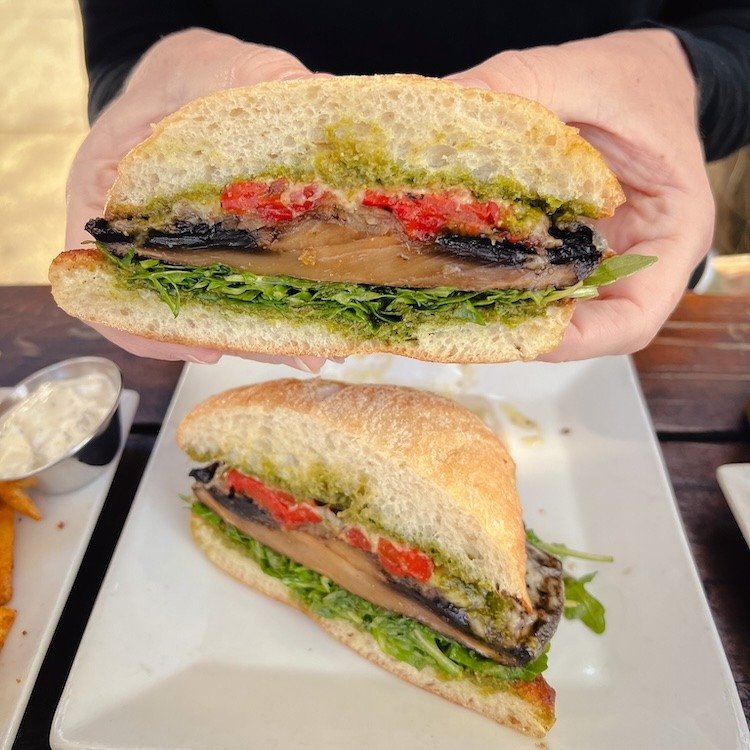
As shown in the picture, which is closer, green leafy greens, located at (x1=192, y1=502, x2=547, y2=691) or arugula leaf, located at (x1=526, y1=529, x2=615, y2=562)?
green leafy greens, located at (x1=192, y1=502, x2=547, y2=691)

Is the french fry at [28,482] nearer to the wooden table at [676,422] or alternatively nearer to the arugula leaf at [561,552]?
the wooden table at [676,422]

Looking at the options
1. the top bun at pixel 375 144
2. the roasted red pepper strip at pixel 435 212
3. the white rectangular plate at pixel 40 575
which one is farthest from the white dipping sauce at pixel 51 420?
the roasted red pepper strip at pixel 435 212

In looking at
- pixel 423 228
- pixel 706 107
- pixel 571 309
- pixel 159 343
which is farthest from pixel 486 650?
pixel 706 107

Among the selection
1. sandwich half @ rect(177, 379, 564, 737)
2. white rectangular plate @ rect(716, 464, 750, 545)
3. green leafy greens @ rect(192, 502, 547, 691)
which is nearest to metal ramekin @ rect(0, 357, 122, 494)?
sandwich half @ rect(177, 379, 564, 737)

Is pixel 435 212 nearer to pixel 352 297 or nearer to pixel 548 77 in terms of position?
pixel 352 297

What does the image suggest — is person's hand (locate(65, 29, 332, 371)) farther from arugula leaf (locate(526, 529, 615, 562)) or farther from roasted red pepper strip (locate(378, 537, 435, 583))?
arugula leaf (locate(526, 529, 615, 562))

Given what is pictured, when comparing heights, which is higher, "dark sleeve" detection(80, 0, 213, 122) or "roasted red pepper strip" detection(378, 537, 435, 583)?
"dark sleeve" detection(80, 0, 213, 122)
